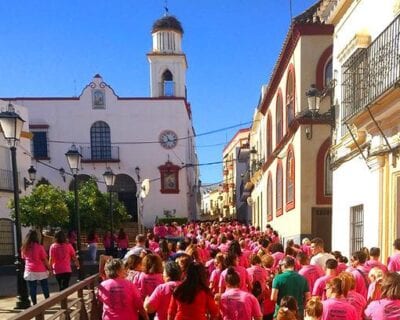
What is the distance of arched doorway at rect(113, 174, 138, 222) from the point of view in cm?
3672

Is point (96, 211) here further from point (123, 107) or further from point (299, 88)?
point (123, 107)

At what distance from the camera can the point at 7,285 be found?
13086mm

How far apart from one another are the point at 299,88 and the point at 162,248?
892 cm

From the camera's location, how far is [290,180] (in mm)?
17531

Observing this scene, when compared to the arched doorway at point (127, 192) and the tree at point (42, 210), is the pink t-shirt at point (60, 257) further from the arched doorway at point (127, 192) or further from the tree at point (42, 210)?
the arched doorway at point (127, 192)

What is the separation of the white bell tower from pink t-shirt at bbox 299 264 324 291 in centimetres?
3556

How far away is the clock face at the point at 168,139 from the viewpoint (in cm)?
3772

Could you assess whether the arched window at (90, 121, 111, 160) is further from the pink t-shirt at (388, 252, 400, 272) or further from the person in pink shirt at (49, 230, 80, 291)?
the pink t-shirt at (388, 252, 400, 272)

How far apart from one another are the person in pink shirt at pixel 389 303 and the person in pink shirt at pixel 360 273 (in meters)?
1.34

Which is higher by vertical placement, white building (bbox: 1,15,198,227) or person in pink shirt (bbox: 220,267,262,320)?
white building (bbox: 1,15,198,227)

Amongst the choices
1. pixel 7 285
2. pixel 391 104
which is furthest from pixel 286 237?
pixel 391 104

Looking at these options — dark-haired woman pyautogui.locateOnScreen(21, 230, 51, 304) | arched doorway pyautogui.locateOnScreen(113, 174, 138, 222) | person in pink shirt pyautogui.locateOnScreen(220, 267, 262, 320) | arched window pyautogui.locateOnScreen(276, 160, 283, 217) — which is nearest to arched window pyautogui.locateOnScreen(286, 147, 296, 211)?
arched window pyautogui.locateOnScreen(276, 160, 283, 217)

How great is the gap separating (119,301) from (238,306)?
1.25 metres

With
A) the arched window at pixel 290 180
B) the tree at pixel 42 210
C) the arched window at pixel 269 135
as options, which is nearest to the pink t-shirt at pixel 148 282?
the arched window at pixel 290 180
